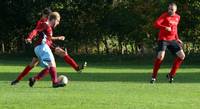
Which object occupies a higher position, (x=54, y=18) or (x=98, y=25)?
(x=54, y=18)

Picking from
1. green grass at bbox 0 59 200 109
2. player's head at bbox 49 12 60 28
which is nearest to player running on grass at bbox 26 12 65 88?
player's head at bbox 49 12 60 28

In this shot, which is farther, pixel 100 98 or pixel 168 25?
pixel 168 25

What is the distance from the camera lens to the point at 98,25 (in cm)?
4519

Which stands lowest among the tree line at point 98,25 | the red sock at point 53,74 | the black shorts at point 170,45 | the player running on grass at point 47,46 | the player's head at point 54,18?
the tree line at point 98,25

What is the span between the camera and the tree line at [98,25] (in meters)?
42.0

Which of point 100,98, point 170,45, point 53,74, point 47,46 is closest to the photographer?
point 100,98

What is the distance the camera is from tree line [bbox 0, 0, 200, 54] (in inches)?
1652

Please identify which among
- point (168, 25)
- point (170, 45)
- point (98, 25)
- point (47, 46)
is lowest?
point (98, 25)

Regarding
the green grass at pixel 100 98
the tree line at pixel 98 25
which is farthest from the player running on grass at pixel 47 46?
the tree line at pixel 98 25

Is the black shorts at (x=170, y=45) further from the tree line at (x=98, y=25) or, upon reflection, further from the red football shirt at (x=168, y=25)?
the tree line at (x=98, y=25)

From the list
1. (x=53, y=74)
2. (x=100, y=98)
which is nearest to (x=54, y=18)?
(x=53, y=74)

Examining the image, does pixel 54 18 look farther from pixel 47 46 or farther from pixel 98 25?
pixel 98 25

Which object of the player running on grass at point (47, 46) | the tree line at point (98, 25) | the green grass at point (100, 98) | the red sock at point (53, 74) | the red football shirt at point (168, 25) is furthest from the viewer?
the tree line at point (98, 25)

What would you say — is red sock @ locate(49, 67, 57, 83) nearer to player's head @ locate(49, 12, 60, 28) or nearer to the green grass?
the green grass
